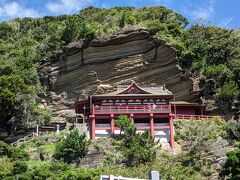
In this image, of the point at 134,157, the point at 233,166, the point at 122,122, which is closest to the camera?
the point at 233,166

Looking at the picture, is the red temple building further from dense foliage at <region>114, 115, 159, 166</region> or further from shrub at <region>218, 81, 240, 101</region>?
shrub at <region>218, 81, 240, 101</region>

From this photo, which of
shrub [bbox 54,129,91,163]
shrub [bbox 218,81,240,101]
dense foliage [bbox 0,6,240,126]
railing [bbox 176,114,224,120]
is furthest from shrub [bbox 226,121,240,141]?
shrub [bbox 54,129,91,163]

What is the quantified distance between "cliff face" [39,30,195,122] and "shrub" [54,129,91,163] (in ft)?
47.6

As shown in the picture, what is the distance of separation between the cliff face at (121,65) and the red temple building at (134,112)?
687 centimetres

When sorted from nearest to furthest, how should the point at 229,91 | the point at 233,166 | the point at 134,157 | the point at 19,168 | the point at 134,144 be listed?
1. the point at 233,166
2. the point at 19,168
3. the point at 134,157
4. the point at 134,144
5. the point at 229,91

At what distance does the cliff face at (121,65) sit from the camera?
5072 cm

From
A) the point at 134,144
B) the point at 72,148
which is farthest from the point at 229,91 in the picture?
the point at 72,148

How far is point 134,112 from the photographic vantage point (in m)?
42.1

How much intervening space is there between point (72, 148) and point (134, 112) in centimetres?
726

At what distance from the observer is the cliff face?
50.7m

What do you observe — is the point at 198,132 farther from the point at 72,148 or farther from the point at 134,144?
the point at 72,148

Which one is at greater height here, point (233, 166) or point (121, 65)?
point (121, 65)

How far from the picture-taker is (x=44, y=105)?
174 ft

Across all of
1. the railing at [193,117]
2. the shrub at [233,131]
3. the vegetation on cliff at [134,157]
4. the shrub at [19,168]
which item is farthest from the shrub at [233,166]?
the railing at [193,117]
